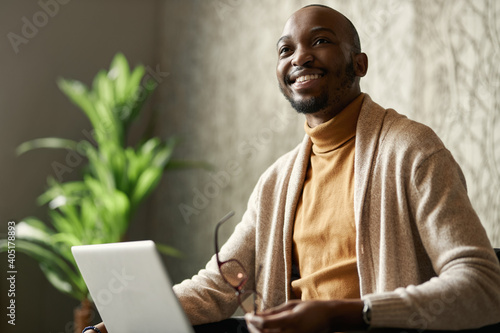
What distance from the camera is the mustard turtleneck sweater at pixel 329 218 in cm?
155

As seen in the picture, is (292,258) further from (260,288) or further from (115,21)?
(115,21)

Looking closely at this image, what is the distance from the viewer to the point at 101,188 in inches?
122

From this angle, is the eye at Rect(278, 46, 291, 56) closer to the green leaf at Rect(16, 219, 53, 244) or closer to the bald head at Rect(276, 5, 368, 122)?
the bald head at Rect(276, 5, 368, 122)

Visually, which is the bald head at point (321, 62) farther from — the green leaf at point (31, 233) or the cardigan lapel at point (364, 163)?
the green leaf at point (31, 233)

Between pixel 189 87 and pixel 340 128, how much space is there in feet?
7.45

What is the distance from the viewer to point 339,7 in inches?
110

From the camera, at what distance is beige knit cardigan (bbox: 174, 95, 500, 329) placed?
3.95 feet

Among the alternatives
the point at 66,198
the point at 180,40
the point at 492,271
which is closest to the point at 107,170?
the point at 66,198

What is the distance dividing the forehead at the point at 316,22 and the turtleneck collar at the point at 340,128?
207mm

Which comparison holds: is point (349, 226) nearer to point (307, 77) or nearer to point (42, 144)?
point (307, 77)

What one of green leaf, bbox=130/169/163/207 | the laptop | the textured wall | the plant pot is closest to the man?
the laptop

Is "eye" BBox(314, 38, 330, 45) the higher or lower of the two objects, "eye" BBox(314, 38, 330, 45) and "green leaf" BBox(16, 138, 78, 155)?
the higher

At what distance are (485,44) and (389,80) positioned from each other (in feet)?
1.59

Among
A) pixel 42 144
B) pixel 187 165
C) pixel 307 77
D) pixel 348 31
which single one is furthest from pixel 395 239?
pixel 42 144
